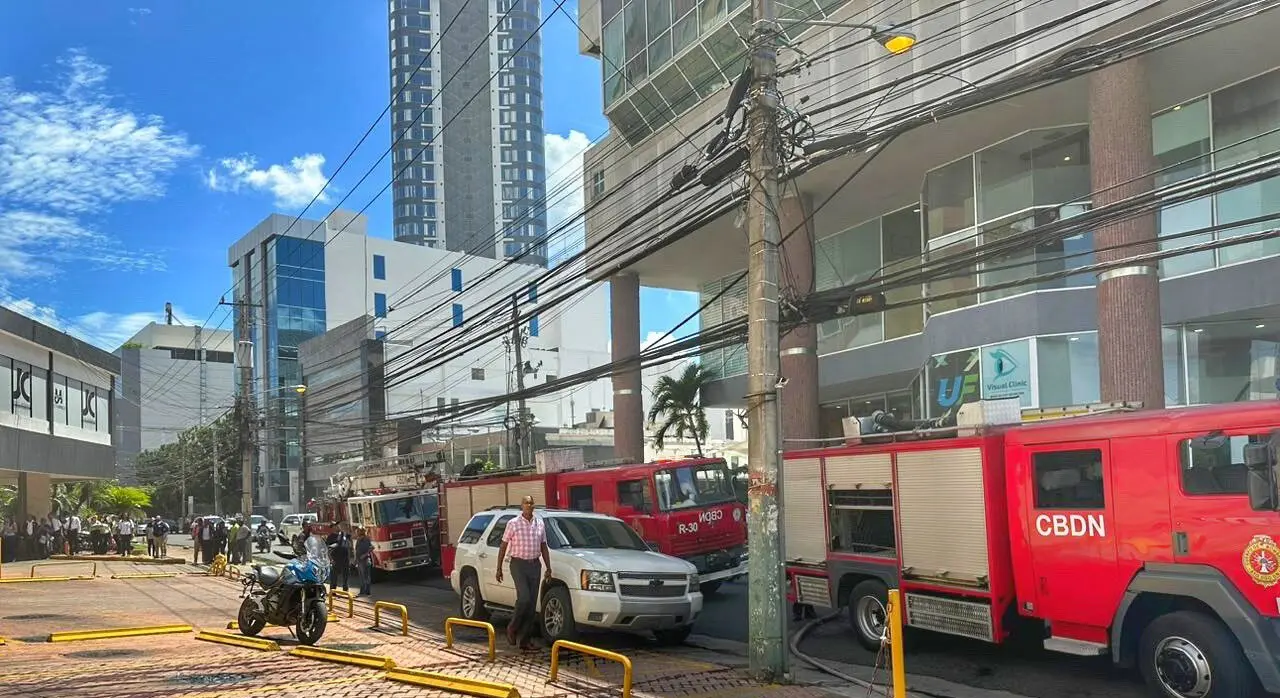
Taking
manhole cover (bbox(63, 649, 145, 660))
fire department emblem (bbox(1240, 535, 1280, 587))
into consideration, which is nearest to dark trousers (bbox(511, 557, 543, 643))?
manhole cover (bbox(63, 649, 145, 660))

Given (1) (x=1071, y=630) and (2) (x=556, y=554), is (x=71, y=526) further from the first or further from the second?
(1) (x=1071, y=630)

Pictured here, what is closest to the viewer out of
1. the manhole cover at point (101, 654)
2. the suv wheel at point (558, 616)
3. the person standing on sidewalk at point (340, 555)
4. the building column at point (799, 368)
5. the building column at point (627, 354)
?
the manhole cover at point (101, 654)

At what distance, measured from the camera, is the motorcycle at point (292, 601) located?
13539 mm

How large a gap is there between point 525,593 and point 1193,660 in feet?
23.3

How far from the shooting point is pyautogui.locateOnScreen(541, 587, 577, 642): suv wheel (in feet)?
40.8

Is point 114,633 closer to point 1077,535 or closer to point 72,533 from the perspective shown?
point 1077,535

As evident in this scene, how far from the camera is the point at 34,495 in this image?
39.8 m

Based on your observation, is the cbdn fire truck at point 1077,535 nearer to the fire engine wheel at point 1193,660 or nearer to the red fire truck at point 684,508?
the fire engine wheel at point 1193,660

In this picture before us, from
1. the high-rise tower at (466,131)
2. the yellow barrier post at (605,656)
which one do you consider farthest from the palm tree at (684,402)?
the high-rise tower at (466,131)

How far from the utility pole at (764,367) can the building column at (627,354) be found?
25.4 meters

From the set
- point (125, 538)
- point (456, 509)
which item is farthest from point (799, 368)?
point (125, 538)

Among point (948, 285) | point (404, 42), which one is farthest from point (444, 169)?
point (948, 285)

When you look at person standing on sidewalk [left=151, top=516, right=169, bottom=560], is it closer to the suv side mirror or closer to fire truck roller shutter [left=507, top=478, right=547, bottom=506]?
fire truck roller shutter [left=507, top=478, right=547, bottom=506]

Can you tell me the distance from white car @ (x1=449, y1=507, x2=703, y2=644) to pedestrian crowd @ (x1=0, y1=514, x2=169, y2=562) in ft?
95.9
